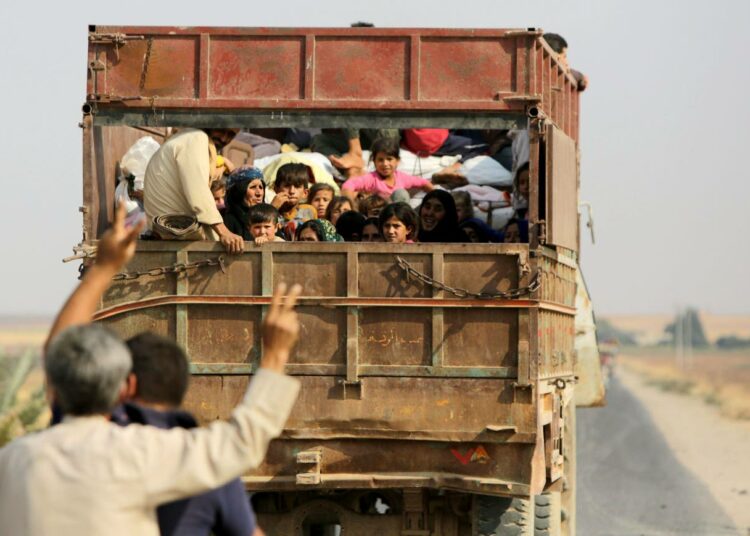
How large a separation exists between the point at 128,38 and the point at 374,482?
272 cm

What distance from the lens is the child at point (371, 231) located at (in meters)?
10.4

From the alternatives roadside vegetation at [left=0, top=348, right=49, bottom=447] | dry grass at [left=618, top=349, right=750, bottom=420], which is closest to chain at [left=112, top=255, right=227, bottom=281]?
roadside vegetation at [left=0, top=348, right=49, bottom=447]

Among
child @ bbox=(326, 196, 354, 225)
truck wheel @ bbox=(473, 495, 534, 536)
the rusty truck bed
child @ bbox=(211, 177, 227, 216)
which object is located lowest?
truck wheel @ bbox=(473, 495, 534, 536)

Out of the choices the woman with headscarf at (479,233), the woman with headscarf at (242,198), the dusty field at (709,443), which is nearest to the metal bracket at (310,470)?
the woman with headscarf at (242,198)

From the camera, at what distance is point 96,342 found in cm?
437

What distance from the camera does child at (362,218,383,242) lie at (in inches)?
411

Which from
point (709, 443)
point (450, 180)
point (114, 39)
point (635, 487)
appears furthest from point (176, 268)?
point (709, 443)

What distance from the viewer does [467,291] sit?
9.00 m

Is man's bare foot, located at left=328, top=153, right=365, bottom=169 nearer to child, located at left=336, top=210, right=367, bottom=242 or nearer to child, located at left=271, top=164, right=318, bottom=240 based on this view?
child, located at left=271, top=164, right=318, bottom=240

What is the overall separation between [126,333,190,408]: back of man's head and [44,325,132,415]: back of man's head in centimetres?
30

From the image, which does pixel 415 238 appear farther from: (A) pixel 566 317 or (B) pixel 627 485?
(B) pixel 627 485

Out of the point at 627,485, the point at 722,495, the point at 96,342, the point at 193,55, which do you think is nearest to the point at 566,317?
the point at 193,55

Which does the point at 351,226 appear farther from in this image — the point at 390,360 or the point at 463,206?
the point at 390,360

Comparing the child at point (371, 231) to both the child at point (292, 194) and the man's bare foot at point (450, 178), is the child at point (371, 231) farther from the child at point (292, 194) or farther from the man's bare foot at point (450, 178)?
the man's bare foot at point (450, 178)
